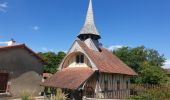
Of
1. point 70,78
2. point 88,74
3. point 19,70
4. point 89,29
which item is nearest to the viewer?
point 88,74

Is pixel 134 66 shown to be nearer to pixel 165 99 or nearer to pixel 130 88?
pixel 130 88

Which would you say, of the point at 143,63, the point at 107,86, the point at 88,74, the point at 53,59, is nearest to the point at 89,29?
the point at 107,86

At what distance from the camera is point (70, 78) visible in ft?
70.1

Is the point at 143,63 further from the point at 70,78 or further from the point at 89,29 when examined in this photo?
the point at 70,78

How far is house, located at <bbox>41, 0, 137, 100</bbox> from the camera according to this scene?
67.8 feet

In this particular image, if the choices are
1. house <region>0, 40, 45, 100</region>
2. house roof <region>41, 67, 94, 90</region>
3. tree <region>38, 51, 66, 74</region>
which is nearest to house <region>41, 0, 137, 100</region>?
house roof <region>41, 67, 94, 90</region>

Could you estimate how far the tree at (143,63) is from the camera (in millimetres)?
29970

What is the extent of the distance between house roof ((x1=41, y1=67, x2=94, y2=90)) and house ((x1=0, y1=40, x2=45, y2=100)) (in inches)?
57.0

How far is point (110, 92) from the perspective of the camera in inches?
922

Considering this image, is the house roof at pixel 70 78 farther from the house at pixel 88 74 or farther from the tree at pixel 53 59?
the tree at pixel 53 59

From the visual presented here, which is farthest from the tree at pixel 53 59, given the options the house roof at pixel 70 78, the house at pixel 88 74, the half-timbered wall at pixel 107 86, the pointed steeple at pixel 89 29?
the half-timbered wall at pixel 107 86

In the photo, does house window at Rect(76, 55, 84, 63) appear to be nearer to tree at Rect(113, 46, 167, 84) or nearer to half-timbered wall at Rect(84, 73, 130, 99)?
half-timbered wall at Rect(84, 73, 130, 99)

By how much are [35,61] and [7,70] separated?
3703 millimetres

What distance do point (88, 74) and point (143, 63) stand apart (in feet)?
54.5
